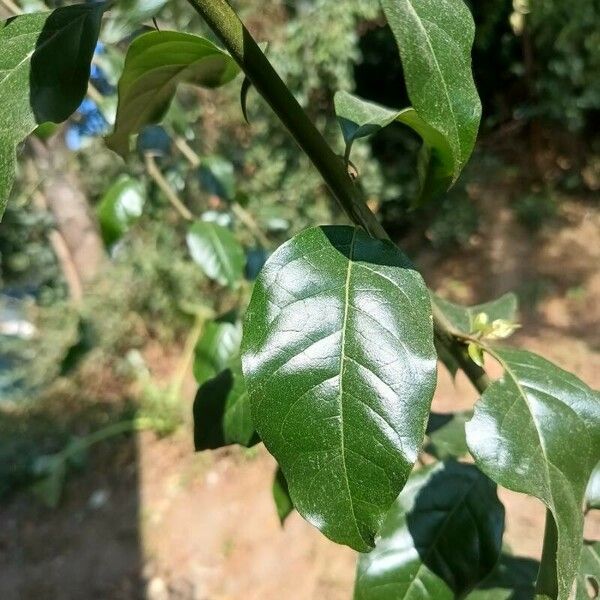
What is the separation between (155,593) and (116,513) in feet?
1.81

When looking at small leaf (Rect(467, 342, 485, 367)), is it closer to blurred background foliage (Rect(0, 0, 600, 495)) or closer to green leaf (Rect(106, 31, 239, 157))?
green leaf (Rect(106, 31, 239, 157))

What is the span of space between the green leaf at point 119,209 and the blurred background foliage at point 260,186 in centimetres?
220

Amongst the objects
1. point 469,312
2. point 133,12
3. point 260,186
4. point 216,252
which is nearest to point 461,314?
point 469,312

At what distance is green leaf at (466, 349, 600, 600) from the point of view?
0.38 meters

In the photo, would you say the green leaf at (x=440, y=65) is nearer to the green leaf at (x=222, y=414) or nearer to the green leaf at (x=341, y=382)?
the green leaf at (x=341, y=382)

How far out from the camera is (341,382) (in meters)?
0.35

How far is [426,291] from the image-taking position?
372 mm

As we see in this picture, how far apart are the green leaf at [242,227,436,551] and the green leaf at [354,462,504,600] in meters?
0.21

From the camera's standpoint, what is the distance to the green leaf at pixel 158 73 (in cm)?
46

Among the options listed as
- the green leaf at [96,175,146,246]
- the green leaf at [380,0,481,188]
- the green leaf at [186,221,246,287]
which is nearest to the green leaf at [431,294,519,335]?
the green leaf at [380,0,481,188]

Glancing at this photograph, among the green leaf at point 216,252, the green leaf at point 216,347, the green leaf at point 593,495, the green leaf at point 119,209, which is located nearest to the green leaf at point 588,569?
the green leaf at point 593,495

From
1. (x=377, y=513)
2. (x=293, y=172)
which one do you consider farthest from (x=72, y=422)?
(x=377, y=513)

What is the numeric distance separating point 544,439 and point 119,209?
0.86 m

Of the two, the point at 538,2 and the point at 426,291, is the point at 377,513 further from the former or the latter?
the point at 538,2
